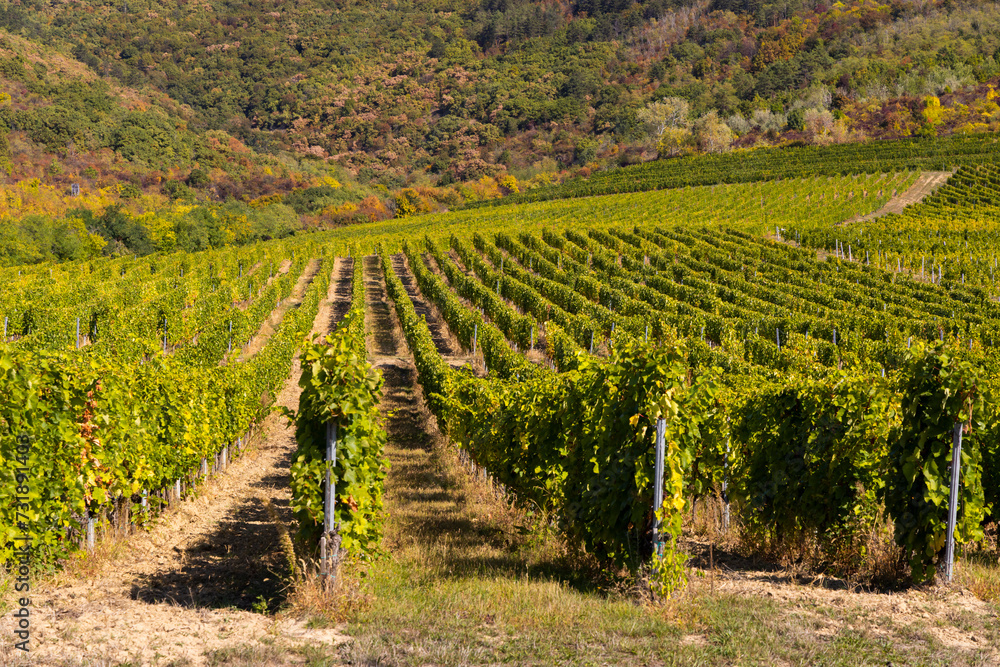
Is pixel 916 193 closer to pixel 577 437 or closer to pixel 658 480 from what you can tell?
pixel 577 437

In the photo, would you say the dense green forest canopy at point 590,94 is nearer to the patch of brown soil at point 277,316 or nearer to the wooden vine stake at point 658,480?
the patch of brown soil at point 277,316

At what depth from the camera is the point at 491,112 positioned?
187 m

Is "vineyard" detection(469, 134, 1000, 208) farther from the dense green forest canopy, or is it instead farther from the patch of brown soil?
the patch of brown soil

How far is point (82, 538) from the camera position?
8336mm

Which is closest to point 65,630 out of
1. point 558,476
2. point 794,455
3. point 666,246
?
point 558,476

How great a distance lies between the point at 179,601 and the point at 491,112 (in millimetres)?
188136

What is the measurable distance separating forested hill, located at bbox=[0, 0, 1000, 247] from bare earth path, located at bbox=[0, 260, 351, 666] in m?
86.4

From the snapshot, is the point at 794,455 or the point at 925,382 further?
the point at 794,455

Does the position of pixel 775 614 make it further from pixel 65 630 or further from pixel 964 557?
pixel 65 630

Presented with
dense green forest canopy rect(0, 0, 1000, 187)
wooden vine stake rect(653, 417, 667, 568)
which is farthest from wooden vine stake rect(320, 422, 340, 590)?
dense green forest canopy rect(0, 0, 1000, 187)

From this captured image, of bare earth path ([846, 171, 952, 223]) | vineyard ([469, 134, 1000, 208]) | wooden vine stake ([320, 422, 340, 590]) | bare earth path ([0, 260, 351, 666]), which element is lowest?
bare earth path ([0, 260, 351, 666])

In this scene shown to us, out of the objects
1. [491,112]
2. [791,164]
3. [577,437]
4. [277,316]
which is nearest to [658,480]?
[577,437]

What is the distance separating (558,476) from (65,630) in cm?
547

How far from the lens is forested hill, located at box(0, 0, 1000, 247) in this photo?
359 feet
